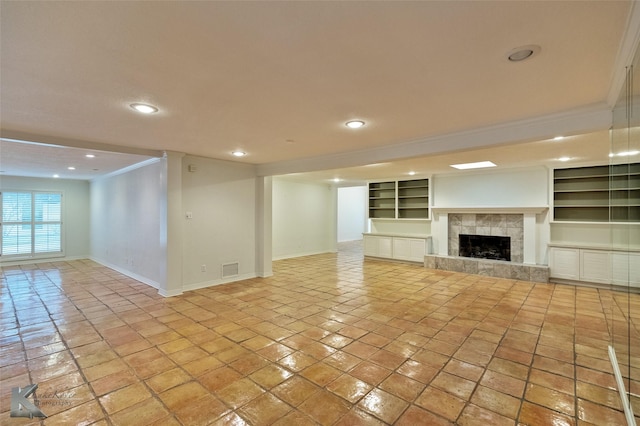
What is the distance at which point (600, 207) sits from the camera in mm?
5777

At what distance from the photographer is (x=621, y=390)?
2.27m

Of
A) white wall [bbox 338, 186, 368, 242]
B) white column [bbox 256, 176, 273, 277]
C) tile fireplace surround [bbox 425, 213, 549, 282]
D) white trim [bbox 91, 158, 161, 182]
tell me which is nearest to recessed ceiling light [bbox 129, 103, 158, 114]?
white trim [bbox 91, 158, 161, 182]

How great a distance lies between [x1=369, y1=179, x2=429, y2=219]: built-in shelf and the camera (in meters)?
8.21

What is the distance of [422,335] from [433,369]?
0.72m

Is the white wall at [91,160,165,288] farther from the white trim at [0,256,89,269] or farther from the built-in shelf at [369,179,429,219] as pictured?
the built-in shelf at [369,179,429,219]

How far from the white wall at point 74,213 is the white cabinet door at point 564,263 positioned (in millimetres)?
11647

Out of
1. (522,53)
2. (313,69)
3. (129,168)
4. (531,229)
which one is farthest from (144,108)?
(531,229)

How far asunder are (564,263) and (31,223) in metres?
12.5

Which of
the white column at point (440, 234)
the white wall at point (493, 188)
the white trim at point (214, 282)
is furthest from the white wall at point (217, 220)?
the white wall at point (493, 188)

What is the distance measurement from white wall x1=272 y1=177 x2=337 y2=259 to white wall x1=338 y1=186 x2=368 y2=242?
3296 millimetres

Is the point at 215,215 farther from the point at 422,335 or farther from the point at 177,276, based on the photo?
the point at 422,335

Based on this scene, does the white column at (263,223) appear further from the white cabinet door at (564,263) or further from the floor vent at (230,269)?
the white cabinet door at (564,263)

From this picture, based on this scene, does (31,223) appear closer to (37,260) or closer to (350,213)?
(37,260)

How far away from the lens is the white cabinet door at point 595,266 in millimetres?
5320
